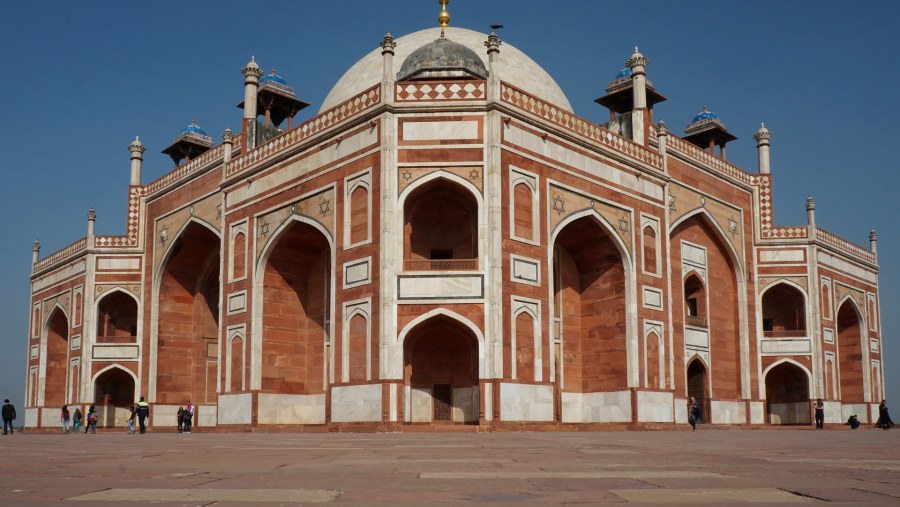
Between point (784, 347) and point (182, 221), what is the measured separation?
19.7 meters

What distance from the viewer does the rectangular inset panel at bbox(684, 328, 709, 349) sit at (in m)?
25.3

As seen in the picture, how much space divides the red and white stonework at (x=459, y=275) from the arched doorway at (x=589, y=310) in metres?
0.06

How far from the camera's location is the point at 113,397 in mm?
30438

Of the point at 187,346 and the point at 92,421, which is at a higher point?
the point at 187,346

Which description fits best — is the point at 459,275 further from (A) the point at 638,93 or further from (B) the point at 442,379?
(A) the point at 638,93

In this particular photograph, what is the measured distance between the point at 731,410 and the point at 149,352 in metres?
18.5

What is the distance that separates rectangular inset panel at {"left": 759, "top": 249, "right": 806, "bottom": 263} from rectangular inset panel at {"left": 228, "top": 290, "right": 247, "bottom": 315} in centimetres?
1684

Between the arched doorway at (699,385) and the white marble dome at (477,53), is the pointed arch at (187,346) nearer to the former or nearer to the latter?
the white marble dome at (477,53)

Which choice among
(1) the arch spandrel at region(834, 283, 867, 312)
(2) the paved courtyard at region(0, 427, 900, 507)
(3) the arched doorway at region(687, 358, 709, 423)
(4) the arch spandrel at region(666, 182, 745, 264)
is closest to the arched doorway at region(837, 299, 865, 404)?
(1) the arch spandrel at region(834, 283, 867, 312)

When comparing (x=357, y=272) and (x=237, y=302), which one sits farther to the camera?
(x=237, y=302)

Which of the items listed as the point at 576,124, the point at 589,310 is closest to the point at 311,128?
the point at 576,124

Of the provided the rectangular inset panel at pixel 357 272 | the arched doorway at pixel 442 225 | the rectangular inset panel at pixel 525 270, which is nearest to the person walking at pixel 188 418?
the rectangular inset panel at pixel 357 272

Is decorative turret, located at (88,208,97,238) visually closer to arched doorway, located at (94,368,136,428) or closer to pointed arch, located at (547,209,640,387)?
arched doorway, located at (94,368,136,428)

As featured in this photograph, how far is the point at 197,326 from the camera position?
29.2 meters
